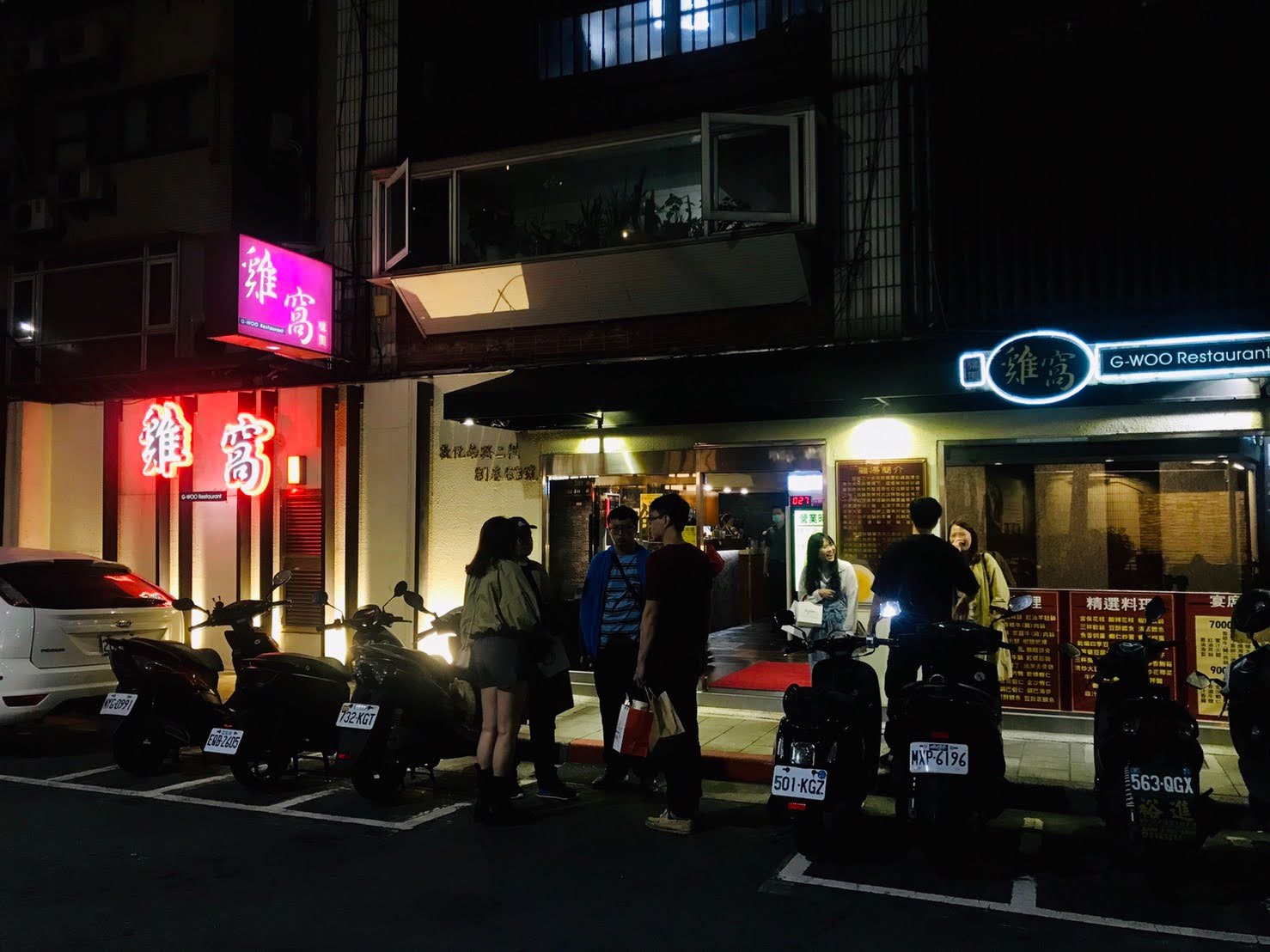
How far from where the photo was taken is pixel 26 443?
49.5 feet

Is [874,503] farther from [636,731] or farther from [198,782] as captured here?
[198,782]

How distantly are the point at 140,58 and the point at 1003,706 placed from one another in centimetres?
1441

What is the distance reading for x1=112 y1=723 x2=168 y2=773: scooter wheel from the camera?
8.06 m

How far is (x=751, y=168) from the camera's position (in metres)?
11.4

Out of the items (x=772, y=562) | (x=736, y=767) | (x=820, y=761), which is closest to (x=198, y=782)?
(x=736, y=767)

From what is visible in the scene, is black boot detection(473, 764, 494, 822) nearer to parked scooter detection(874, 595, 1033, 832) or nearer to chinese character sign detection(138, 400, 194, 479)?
Result: parked scooter detection(874, 595, 1033, 832)

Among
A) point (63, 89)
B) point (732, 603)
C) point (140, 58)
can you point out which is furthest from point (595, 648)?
point (63, 89)

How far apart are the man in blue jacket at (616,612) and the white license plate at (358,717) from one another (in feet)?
5.42

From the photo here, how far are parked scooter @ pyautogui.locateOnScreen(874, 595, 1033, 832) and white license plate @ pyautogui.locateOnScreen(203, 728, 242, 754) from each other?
4.60 m

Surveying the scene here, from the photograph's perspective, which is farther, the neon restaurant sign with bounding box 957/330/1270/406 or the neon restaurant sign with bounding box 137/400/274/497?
the neon restaurant sign with bounding box 137/400/274/497

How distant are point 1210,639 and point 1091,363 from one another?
2.66 metres

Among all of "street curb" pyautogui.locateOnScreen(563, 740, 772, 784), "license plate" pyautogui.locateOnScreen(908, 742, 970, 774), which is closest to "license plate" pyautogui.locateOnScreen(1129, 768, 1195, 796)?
"license plate" pyautogui.locateOnScreen(908, 742, 970, 774)

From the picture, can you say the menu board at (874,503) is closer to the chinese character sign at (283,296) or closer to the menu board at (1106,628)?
the menu board at (1106,628)

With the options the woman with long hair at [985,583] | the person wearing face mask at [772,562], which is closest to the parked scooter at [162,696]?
the woman with long hair at [985,583]
